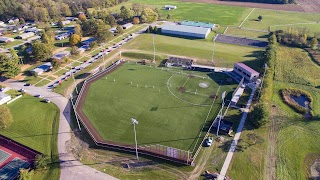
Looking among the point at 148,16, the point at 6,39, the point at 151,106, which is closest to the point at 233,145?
the point at 151,106

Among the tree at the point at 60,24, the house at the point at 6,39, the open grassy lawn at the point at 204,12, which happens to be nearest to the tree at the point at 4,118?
the house at the point at 6,39

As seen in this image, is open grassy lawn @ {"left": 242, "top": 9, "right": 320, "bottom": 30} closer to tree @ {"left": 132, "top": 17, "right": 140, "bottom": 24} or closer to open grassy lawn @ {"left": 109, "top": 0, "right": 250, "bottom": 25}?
open grassy lawn @ {"left": 109, "top": 0, "right": 250, "bottom": 25}

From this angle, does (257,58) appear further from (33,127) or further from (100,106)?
(33,127)

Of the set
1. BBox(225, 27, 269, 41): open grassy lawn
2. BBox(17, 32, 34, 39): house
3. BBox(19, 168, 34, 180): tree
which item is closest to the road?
BBox(19, 168, 34, 180): tree

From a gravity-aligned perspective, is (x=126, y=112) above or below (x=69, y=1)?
below

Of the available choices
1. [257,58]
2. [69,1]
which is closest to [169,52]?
[257,58]

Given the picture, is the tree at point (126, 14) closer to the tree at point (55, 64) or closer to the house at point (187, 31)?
the house at point (187, 31)

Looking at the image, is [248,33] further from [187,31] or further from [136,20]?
[136,20]
